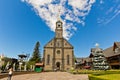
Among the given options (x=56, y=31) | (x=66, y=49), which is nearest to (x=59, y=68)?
(x=66, y=49)

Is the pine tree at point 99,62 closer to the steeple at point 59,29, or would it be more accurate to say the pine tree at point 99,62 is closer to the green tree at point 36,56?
the steeple at point 59,29

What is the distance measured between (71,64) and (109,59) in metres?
17.9

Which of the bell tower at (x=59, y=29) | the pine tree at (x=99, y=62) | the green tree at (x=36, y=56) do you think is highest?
the bell tower at (x=59, y=29)

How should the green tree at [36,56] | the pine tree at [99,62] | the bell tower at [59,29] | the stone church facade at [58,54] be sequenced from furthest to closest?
the green tree at [36,56]
the bell tower at [59,29]
the stone church facade at [58,54]
the pine tree at [99,62]

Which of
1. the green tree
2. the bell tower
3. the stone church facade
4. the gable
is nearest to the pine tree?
the stone church facade

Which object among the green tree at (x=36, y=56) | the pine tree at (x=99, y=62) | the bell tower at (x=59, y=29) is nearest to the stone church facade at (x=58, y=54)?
the bell tower at (x=59, y=29)

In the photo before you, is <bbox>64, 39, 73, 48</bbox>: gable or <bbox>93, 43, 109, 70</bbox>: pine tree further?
<bbox>64, 39, 73, 48</bbox>: gable

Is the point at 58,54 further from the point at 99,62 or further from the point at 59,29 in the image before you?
the point at 99,62

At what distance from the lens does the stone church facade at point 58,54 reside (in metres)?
62.1

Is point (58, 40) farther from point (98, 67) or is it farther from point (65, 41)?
point (98, 67)

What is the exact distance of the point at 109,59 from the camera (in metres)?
49.4

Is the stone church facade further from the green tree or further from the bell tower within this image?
the green tree

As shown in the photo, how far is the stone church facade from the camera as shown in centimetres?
6212

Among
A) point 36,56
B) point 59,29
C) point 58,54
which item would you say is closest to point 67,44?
point 58,54
